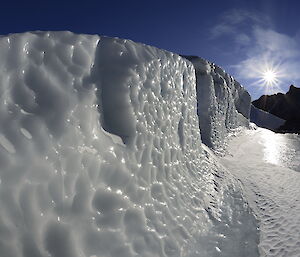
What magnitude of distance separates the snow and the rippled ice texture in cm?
1827

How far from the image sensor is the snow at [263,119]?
69.1 ft

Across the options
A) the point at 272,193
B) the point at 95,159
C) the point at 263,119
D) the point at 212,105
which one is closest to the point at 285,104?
the point at 263,119

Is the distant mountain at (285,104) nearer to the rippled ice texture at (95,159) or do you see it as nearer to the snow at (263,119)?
the snow at (263,119)

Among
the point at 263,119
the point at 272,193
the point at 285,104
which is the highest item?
the point at 285,104

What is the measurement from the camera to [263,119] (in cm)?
2248

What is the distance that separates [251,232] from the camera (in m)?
3.65

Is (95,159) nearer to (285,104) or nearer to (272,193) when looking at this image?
(272,193)

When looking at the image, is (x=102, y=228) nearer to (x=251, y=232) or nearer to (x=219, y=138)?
(x=251, y=232)

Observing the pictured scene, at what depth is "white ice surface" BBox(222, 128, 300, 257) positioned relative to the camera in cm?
345

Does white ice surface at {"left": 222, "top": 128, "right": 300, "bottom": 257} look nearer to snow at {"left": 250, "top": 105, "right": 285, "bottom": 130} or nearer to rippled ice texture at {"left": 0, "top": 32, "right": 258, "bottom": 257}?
rippled ice texture at {"left": 0, "top": 32, "right": 258, "bottom": 257}

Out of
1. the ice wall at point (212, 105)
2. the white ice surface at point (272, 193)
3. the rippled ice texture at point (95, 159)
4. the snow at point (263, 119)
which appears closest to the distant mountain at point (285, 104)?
the snow at point (263, 119)

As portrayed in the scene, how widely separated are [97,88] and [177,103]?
5.41 feet

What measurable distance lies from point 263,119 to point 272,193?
18867 mm

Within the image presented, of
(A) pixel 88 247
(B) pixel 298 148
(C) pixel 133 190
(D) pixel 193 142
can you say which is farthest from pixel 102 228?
(B) pixel 298 148
